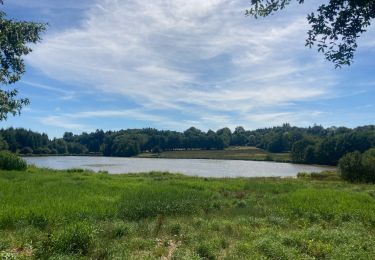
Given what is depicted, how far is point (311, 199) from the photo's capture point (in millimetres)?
25797

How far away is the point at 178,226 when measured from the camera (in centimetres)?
1722

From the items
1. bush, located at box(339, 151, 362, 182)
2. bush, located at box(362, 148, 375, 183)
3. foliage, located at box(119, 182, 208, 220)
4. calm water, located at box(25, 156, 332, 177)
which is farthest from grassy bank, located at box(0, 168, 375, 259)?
calm water, located at box(25, 156, 332, 177)

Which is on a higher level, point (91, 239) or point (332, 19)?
point (332, 19)

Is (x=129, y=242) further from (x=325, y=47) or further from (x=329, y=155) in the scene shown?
(x=329, y=155)

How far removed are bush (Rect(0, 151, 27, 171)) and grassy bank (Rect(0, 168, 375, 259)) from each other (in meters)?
21.8

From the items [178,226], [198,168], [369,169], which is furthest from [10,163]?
[198,168]

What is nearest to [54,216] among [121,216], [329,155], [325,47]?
[121,216]

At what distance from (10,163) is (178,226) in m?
36.7

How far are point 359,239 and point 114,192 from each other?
17.0 m

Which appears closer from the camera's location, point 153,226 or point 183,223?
point 153,226

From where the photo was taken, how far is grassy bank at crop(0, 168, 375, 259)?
13070 mm

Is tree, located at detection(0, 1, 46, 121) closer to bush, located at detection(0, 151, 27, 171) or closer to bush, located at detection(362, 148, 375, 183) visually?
bush, located at detection(0, 151, 27, 171)

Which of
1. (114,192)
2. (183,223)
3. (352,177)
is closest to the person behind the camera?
(183,223)

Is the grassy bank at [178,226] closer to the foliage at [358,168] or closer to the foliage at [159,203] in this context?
the foliage at [159,203]
